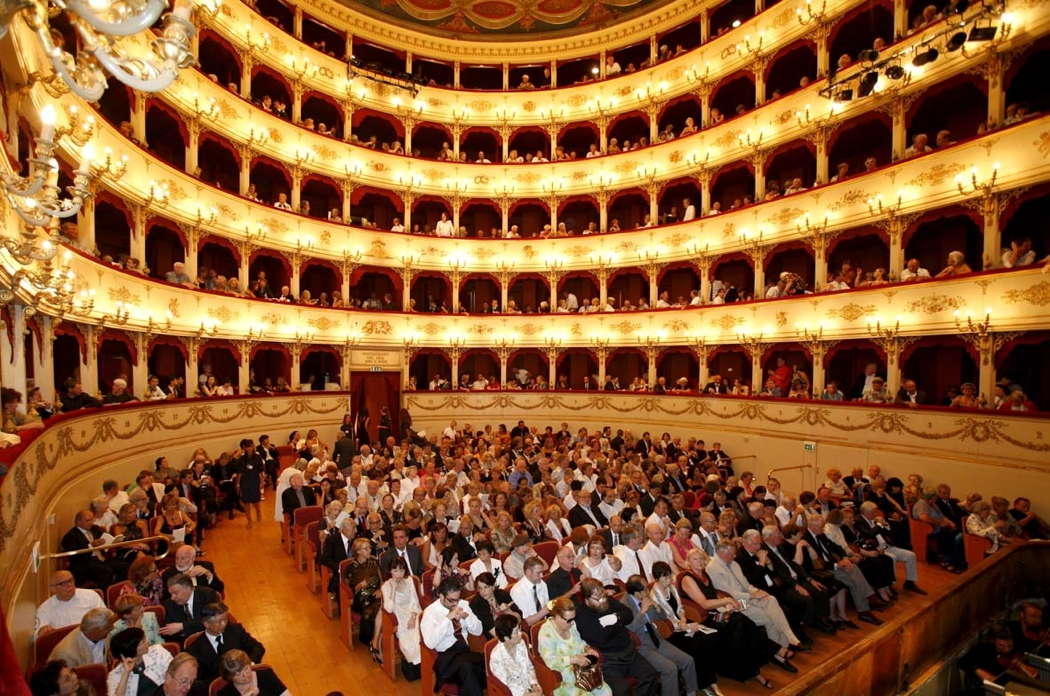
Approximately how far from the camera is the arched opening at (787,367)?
15.6m

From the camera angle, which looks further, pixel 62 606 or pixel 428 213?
pixel 428 213

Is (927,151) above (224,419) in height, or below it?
above

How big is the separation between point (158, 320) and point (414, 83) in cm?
1367

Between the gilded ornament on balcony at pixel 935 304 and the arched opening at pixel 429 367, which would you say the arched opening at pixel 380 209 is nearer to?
the arched opening at pixel 429 367

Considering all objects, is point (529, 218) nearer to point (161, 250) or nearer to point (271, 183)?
point (271, 183)

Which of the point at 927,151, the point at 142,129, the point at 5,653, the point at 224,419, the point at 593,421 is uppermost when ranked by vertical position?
the point at 142,129

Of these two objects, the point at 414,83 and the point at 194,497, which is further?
the point at 414,83

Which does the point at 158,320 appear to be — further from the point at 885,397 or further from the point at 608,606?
the point at 885,397

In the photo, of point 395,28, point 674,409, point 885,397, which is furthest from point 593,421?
point 395,28

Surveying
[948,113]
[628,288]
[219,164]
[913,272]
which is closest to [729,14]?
[948,113]

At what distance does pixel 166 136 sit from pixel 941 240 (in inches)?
886

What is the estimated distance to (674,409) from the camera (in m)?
18.3

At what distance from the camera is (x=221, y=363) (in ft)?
57.5

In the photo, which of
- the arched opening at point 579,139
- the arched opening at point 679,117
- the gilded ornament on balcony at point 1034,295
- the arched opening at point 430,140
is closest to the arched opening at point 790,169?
the arched opening at point 679,117
